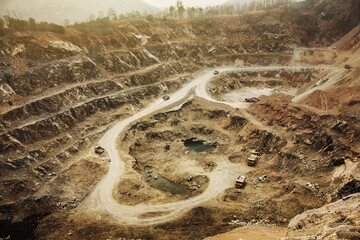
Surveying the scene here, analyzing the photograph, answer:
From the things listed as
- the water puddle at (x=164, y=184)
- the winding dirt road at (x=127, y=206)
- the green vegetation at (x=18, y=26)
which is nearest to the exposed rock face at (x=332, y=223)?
the winding dirt road at (x=127, y=206)

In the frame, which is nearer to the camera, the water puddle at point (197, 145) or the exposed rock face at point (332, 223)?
the exposed rock face at point (332, 223)

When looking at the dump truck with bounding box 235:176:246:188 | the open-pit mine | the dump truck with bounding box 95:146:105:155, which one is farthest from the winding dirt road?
the dump truck with bounding box 235:176:246:188

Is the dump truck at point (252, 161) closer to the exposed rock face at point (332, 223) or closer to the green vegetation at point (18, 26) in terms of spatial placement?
the exposed rock face at point (332, 223)

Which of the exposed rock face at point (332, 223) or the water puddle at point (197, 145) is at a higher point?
the water puddle at point (197, 145)

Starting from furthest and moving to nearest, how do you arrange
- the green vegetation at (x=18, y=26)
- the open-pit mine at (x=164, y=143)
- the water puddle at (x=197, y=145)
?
the green vegetation at (x=18, y=26) < the water puddle at (x=197, y=145) < the open-pit mine at (x=164, y=143)

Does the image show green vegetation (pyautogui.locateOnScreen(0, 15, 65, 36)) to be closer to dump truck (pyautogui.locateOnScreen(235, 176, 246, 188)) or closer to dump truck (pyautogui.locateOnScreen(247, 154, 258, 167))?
dump truck (pyautogui.locateOnScreen(247, 154, 258, 167))

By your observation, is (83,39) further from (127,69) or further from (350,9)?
(350,9)
